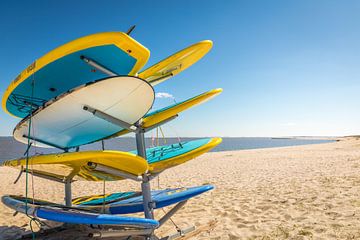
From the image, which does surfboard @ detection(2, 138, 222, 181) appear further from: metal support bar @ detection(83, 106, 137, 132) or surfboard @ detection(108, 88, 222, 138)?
surfboard @ detection(108, 88, 222, 138)

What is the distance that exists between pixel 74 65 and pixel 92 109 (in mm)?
595

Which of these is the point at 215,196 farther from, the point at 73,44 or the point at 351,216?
the point at 73,44

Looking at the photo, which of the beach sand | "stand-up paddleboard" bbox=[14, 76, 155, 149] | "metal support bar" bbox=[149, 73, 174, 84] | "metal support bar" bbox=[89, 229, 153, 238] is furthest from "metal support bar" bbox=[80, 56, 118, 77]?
the beach sand

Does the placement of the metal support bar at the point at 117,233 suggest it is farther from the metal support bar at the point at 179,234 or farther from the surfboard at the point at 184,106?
the surfboard at the point at 184,106

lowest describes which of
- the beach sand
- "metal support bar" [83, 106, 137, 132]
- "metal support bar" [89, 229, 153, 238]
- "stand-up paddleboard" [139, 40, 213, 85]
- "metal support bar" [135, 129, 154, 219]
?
the beach sand

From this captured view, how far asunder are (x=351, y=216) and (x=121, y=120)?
427 cm

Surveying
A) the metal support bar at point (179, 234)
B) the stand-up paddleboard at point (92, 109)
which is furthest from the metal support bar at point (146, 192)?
the metal support bar at point (179, 234)

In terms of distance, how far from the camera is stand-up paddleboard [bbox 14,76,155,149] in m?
2.87

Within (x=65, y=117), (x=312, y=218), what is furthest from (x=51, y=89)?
(x=312, y=218)

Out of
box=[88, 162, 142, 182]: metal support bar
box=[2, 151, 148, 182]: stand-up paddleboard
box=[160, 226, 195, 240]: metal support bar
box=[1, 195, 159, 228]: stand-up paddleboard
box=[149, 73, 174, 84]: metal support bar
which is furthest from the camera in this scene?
box=[149, 73, 174, 84]: metal support bar

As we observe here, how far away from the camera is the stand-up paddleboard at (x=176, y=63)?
3.76 m

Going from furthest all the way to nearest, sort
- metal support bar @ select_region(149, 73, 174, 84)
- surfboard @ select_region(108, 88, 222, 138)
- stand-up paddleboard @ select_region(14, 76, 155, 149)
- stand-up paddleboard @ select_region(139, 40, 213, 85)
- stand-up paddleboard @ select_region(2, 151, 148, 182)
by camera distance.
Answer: metal support bar @ select_region(149, 73, 174, 84), stand-up paddleboard @ select_region(139, 40, 213, 85), surfboard @ select_region(108, 88, 222, 138), stand-up paddleboard @ select_region(14, 76, 155, 149), stand-up paddleboard @ select_region(2, 151, 148, 182)

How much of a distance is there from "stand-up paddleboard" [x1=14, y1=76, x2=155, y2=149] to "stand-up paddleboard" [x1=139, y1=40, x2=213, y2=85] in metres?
0.92

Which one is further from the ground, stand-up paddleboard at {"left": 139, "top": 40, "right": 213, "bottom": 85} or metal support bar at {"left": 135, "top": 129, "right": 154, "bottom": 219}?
stand-up paddleboard at {"left": 139, "top": 40, "right": 213, "bottom": 85}
